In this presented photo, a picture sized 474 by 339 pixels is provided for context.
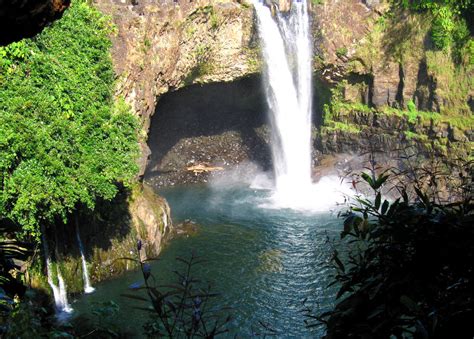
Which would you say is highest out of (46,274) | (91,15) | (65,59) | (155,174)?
(91,15)

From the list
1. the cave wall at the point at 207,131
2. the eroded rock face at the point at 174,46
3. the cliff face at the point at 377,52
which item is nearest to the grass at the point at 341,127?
the cliff face at the point at 377,52

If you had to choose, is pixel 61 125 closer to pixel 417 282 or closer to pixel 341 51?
pixel 417 282

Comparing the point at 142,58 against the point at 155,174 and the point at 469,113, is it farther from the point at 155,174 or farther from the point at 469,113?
the point at 469,113

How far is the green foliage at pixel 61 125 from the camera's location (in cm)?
1284

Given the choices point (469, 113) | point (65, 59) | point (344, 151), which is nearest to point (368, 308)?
point (65, 59)

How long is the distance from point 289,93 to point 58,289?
53.4 ft

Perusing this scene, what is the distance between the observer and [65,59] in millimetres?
15305

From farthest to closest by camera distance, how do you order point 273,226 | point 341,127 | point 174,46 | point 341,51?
1. point 341,127
2. point 341,51
3. point 174,46
4. point 273,226

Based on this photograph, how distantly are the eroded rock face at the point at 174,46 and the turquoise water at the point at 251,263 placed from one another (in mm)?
4202

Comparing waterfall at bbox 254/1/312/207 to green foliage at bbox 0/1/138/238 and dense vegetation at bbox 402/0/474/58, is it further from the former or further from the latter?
green foliage at bbox 0/1/138/238

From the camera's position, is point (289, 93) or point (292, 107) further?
point (292, 107)

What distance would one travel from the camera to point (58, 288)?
15.2 metres

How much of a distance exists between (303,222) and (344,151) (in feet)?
23.4

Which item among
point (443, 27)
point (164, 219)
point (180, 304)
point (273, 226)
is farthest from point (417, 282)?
point (443, 27)
